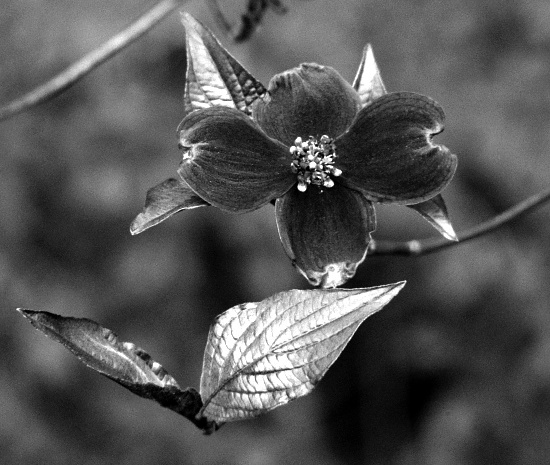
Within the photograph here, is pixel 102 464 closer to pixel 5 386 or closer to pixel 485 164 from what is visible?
pixel 5 386

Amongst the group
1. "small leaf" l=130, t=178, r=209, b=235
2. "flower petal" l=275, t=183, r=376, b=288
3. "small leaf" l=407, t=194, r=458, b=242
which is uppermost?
"small leaf" l=130, t=178, r=209, b=235

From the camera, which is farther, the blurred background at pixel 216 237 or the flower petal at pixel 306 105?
the blurred background at pixel 216 237

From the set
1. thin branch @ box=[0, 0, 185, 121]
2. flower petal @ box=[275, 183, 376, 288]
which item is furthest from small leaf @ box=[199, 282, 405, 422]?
thin branch @ box=[0, 0, 185, 121]

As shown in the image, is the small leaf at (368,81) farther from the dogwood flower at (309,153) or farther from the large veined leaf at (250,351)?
the large veined leaf at (250,351)

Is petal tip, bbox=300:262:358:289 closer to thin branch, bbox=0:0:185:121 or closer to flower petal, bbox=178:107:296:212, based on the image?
flower petal, bbox=178:107:296:212

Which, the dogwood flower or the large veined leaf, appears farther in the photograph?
the dogwood flower

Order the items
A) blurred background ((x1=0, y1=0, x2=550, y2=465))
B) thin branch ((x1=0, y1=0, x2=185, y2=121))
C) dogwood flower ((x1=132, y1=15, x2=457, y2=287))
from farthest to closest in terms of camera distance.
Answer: blurred background ((x1=0, y1=0, x2=550, y2=465)) → thin branch ((x1=0, y1=0, x2=185, y2=121)) → dogwood flower ((x1=132, y1=15, x2=457, y2=287))

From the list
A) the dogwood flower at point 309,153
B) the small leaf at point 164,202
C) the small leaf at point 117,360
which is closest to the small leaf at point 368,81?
the dogwood flower at point 309,153

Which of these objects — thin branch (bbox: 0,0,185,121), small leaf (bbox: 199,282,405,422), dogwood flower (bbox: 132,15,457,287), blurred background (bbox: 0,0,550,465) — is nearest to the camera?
small leaf (bbox: 199,282,405,422)
